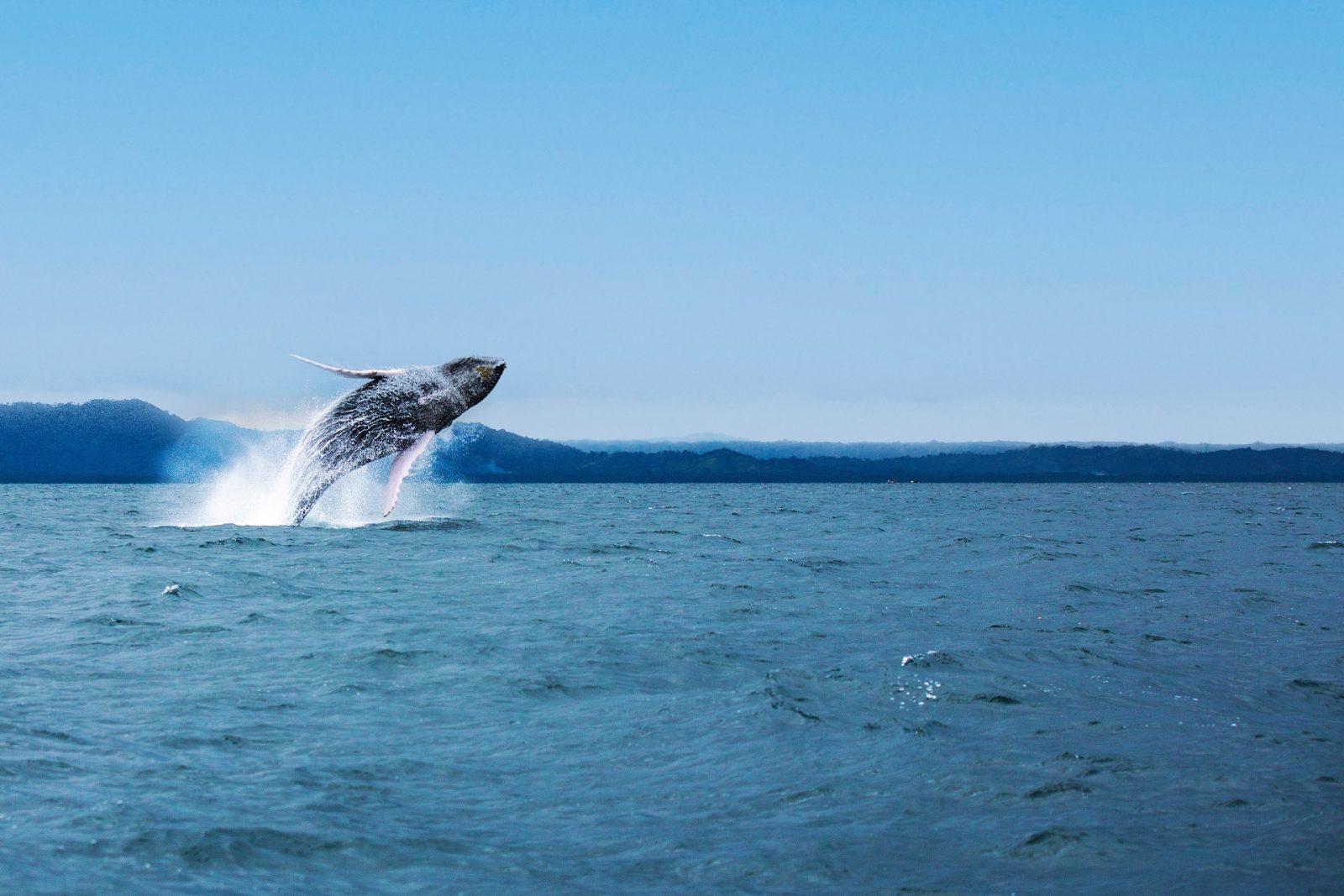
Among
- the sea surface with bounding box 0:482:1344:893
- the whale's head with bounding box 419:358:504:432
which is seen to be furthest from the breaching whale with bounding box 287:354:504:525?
the sea surface with bounding box 0:482:1344:893

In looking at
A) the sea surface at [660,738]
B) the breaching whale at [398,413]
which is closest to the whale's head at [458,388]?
the breaching whale at [398,413]

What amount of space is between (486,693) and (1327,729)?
7.88 m

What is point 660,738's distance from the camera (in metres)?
9.79

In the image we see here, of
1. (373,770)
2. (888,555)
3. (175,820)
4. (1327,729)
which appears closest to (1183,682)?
(1327,729)

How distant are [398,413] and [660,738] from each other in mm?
17045

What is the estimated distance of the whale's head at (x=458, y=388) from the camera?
995 inches

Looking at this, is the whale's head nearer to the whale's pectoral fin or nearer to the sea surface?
the whale's pectoral fin

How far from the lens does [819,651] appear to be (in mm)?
14398

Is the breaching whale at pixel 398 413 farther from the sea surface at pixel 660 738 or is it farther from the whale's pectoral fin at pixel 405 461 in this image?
the sea surface at pixel 660 738

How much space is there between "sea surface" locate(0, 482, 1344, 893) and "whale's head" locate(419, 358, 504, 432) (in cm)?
480

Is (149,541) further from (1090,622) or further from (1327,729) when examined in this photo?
(1327,729)

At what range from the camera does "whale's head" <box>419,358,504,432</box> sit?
25266mm

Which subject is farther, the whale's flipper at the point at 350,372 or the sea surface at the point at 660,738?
the whale's flipper at the point at 350,372

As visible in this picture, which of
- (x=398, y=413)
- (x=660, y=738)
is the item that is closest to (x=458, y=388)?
(x=398, y=413)
